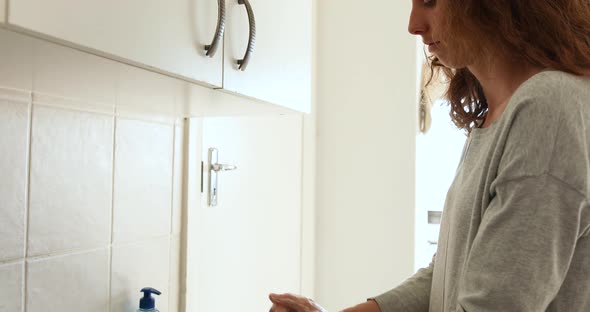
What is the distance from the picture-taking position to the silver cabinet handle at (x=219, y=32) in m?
0.68

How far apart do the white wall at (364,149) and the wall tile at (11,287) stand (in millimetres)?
1258

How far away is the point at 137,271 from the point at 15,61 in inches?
21.4

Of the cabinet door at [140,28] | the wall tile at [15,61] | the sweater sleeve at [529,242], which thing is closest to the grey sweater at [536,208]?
→ the sweater sleeve at [529,242]

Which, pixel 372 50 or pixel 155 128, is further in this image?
pixel 372 50

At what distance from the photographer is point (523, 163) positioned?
59 cm

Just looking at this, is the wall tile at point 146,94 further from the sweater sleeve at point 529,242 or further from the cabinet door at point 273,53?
the sweater sleeve at point 529,242

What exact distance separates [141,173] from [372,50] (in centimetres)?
110

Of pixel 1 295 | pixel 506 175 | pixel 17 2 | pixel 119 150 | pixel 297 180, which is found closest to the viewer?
pixel 17 2

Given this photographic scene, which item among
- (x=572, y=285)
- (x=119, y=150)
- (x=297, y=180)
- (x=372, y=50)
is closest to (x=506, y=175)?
(x=572, y=285)

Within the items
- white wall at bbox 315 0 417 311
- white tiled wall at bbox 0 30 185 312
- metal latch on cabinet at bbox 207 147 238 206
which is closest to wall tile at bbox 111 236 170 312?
white tiled wall at bbox 0 30 185 312

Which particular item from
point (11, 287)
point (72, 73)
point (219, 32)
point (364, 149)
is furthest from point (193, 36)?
point (364, 149)

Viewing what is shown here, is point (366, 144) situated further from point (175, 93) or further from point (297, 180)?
point (175, 93)

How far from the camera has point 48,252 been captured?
0.81m

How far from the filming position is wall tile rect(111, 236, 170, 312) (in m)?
0.96
